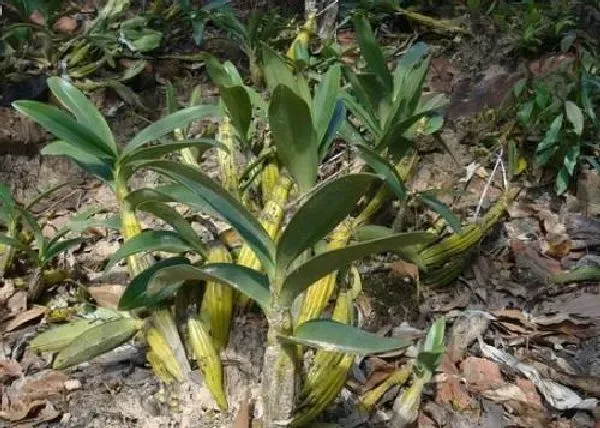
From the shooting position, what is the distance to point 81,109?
1.34m

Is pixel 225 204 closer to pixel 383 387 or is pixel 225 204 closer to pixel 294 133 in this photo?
pixel 294 133

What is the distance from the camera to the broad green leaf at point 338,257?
2.73 ft

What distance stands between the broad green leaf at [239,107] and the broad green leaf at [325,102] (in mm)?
176

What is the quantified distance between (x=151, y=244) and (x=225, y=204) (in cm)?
36

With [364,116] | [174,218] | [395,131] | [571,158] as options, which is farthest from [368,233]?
[571,158]

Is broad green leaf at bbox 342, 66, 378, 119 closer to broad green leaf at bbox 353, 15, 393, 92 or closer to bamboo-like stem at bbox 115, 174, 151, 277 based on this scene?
broad green leaf at bbox 353, 15, 393, 92

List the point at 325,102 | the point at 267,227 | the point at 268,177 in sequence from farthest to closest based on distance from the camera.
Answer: the point at 268,177
the point at 325,102
the point at 267,227

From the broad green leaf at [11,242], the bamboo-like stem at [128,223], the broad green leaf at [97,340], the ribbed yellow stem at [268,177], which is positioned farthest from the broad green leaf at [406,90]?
the broad green leaf at [11,242]

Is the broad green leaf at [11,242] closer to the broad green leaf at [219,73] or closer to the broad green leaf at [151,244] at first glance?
the broad green leaf at [151,244]

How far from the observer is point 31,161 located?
2.04m

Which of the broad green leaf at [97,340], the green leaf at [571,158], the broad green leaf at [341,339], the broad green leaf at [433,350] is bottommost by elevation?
the green leaf at [571,158]

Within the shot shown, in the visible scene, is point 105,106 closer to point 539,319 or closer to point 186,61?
point 186,61

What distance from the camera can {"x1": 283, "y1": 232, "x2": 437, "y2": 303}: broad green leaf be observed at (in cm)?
83

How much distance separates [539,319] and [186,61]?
4.97 feet
